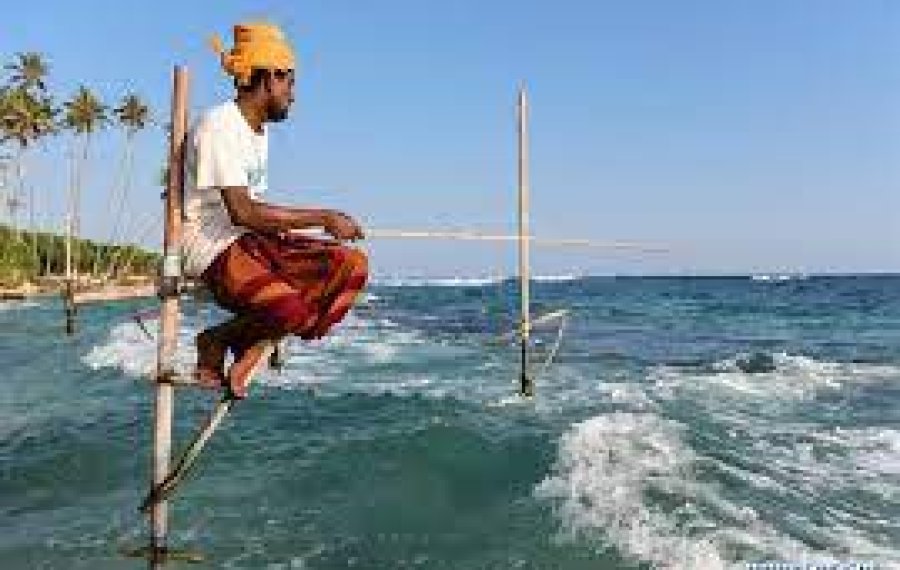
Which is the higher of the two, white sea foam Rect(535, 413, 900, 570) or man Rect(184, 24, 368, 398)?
man Rect(184, 24, 368, 398)

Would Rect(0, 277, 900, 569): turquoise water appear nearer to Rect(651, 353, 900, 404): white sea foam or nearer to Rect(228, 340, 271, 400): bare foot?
Rect(651, 353, 900, 404): white sea foam

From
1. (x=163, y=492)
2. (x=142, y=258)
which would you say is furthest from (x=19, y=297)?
(x=163, y=492)

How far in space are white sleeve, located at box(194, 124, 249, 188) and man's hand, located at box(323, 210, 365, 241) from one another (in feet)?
1.59

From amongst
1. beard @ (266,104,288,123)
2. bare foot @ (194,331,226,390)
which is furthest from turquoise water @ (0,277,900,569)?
beard @ (266,104,288,123)

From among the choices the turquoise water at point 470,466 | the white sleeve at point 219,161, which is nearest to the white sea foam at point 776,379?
the turquoise water at point 470,466

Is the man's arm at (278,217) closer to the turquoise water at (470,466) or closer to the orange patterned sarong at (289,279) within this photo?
the orange patterned sarong at (289,279)

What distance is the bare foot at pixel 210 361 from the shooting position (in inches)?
231

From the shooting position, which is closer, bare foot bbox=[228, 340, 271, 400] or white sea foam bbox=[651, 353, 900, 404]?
bare foot bbox=[228, 340, 271, 400]

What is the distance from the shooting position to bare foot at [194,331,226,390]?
587 cm

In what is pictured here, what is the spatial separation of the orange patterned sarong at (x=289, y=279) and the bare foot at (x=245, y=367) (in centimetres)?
22

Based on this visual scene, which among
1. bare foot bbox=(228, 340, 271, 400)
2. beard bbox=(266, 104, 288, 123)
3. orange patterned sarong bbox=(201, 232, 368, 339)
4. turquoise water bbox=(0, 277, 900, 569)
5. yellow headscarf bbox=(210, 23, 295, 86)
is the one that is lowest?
turquoise water bbox=(0, 277, 900, 569)

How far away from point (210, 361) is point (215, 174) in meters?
1.09

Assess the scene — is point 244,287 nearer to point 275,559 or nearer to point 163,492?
point 163,492

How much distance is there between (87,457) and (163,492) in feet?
26.9
